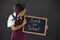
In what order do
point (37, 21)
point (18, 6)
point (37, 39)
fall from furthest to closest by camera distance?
1. point (37, 39)
2. point (37, 21)
3. point (18, 6)

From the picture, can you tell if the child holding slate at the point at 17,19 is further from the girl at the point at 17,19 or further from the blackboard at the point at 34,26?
the blackboard at the point at 34,26

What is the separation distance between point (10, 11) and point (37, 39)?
24.2 inches

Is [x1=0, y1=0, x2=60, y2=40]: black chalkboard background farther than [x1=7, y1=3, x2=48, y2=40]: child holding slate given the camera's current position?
Yes

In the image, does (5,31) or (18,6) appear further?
(5,31)

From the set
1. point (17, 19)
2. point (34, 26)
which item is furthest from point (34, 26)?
point (17, 19)

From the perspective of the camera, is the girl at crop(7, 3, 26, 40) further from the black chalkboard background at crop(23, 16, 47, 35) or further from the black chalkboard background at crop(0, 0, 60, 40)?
the black chalkboard background at crop(0, 0, 60, 40)

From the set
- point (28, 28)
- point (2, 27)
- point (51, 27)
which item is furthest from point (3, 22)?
point (51, 27)

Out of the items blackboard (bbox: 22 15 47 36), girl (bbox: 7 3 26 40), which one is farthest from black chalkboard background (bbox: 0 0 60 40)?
girl (bbox: 7 3 26 40)

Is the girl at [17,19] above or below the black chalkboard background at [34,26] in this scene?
above

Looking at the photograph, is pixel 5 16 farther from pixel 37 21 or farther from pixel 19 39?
pixel 19 39

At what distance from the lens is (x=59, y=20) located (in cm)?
278

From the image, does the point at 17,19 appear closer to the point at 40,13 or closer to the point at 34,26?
the point at 34,26

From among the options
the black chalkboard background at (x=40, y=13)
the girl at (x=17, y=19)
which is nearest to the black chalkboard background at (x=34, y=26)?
the black chalkboard background at (x=40, y=13)

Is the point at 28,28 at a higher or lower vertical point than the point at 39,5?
lower
